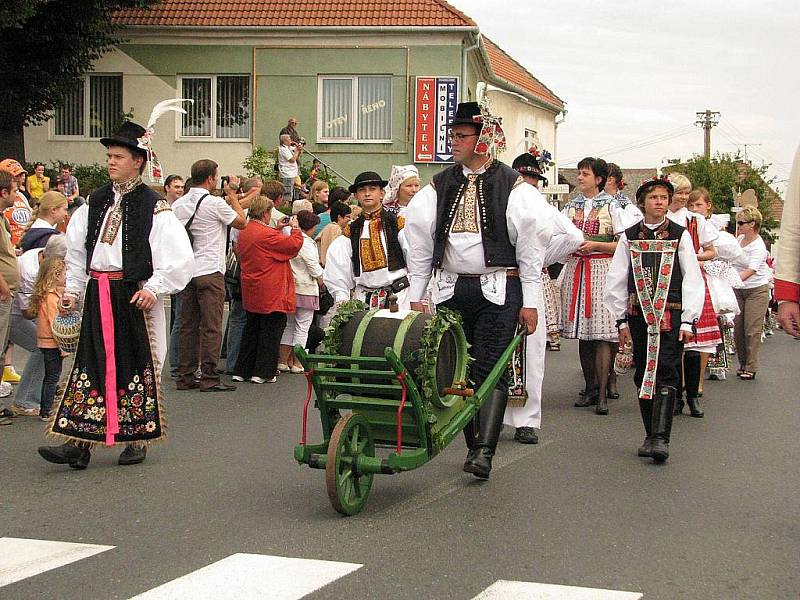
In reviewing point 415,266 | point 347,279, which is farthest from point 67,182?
point 415,266

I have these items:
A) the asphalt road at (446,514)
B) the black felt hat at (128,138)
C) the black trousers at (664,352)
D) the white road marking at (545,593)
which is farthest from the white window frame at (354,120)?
the white road marking at (545,593)

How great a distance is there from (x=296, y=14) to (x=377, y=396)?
1033 inches

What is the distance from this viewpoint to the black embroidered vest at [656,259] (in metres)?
8.01

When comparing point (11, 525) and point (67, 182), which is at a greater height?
point (67, 182)

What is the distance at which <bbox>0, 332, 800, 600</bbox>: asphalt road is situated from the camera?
509 cm

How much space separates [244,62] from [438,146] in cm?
574

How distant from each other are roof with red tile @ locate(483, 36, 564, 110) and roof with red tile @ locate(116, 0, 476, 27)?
10.4 metres

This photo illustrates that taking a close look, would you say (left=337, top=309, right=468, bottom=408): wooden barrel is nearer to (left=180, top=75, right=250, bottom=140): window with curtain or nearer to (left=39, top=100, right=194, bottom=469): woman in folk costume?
(left=39, top=100, right=194, bottom=469): woman in folk costume

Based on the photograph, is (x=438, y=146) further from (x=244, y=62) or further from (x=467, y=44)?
(x=244, y=62)

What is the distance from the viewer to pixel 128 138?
24.5 ft

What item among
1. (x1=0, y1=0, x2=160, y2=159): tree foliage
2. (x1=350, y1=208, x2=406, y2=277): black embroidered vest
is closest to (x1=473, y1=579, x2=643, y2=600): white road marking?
(x1=350, y1=208, x2=406, y2=277): black embroidered vest

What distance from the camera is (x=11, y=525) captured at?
5.96 meters

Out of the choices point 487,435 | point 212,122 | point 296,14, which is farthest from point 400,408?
point 212,122

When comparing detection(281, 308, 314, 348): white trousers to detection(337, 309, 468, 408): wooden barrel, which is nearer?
detection(337, 309, 468, 408): wooden barrel
